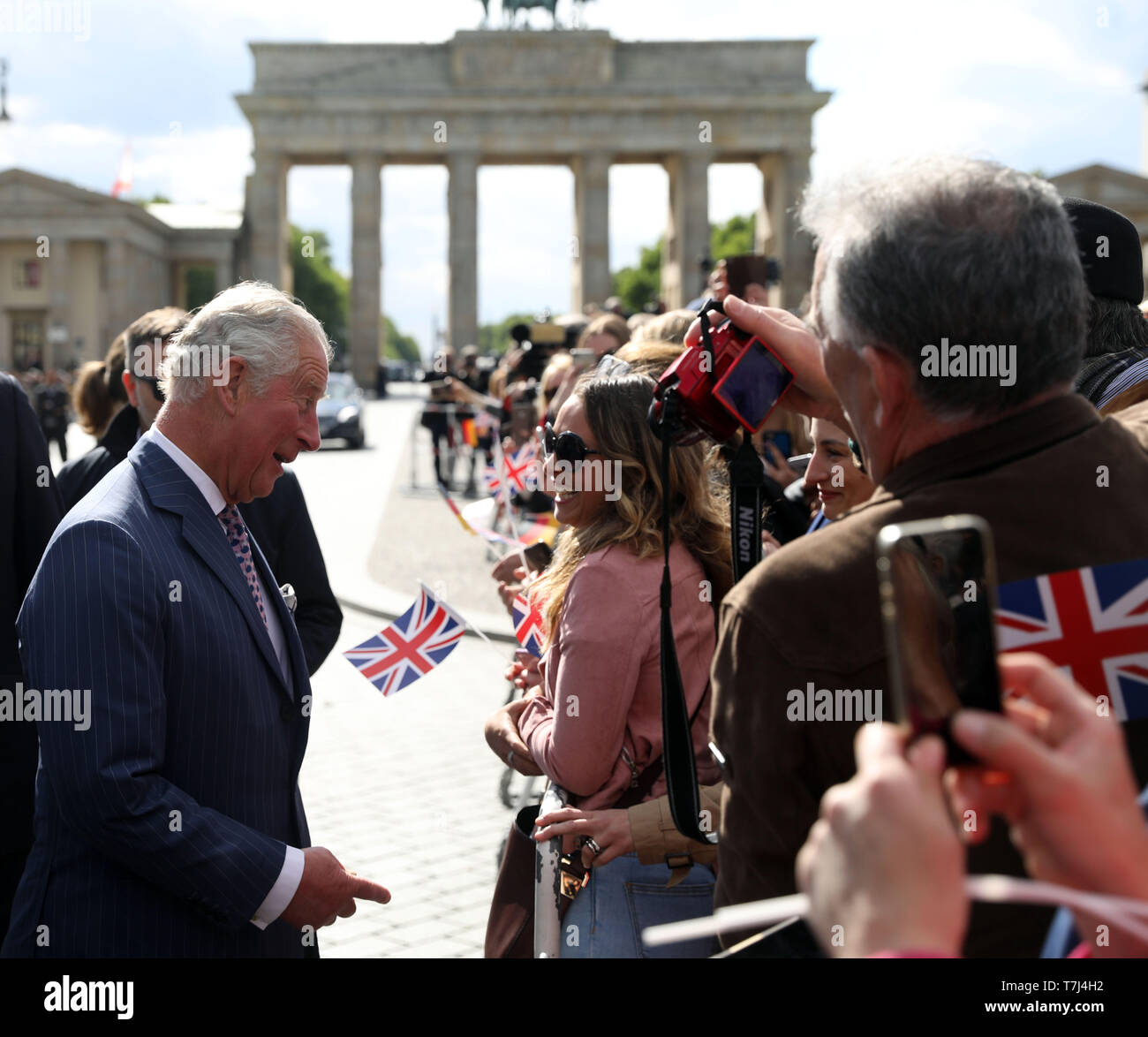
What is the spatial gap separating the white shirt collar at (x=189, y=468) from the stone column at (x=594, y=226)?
63.7 metres

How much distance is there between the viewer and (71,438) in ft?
128

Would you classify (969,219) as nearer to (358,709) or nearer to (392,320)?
(358,709)

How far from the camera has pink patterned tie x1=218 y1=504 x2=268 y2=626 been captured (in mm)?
3031

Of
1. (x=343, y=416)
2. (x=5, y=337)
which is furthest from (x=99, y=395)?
(x=5, y=337)

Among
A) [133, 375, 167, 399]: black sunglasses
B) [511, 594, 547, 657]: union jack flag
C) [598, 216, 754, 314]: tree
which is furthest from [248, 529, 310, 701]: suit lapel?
[598, 216, 754, 314]: tree

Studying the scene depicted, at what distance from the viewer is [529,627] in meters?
4.19

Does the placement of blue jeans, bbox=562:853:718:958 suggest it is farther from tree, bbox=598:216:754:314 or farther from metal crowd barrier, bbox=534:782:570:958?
tree, bbox=598:216:754:314

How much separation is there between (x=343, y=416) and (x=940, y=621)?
32.9 metres

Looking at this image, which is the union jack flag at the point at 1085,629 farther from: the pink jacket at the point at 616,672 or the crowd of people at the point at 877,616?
the pink jacket at the point at 616,672

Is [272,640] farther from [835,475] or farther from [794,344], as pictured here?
[835,475]

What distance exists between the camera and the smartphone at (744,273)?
19.2ft
